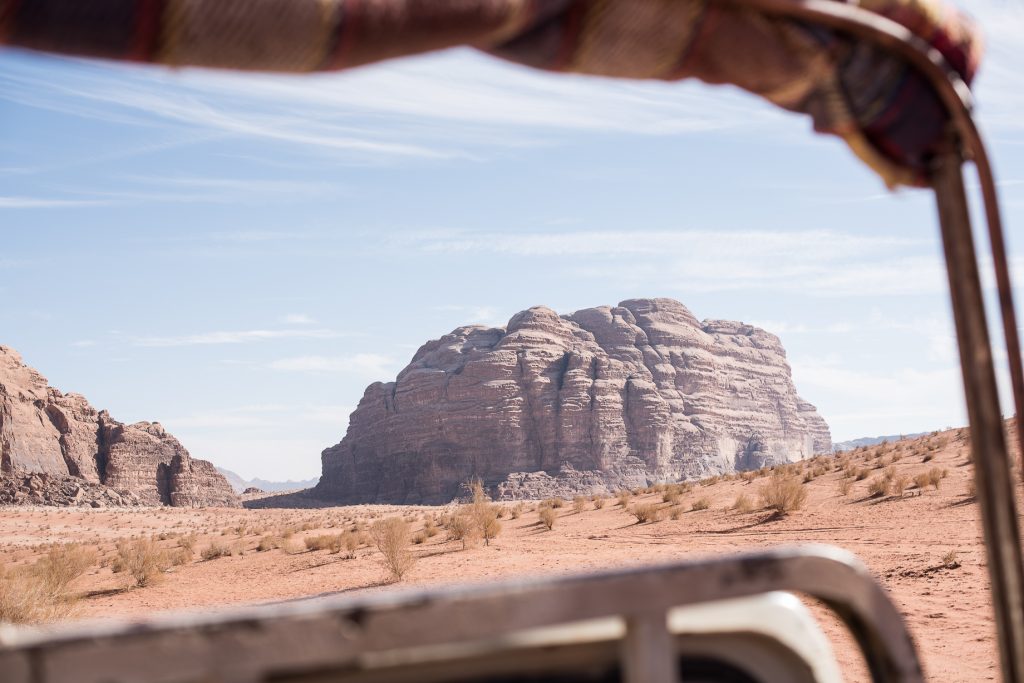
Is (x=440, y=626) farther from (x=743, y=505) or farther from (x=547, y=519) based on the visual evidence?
(x=547, y=519)

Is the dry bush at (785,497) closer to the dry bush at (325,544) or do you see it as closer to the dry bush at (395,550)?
the dry bush at (395,550)

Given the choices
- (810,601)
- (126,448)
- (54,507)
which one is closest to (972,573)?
(810,601)

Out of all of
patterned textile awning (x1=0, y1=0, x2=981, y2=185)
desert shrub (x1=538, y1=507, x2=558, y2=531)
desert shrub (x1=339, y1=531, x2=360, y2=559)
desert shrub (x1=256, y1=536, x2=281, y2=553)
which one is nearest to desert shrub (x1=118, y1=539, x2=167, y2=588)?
desert shrub (x1=256, y1=536, x2=281, y2=553)

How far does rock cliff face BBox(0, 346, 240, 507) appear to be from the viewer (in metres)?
79.5

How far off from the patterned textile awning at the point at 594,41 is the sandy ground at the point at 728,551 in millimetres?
7784

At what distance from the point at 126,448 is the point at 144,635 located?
94.9 metres

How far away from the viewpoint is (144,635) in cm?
133

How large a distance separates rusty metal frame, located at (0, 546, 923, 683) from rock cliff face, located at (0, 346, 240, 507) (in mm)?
87567

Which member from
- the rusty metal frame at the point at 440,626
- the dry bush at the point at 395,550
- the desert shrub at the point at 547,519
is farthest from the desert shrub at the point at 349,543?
the rusty metal frame at the point at 440,626

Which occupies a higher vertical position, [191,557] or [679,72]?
[679,72]

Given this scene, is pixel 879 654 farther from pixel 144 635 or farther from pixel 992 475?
pixel 144 635

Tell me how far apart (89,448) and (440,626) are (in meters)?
95.9

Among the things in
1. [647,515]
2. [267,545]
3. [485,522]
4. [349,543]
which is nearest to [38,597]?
[349,543]

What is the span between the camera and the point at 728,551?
1739 centimetres
